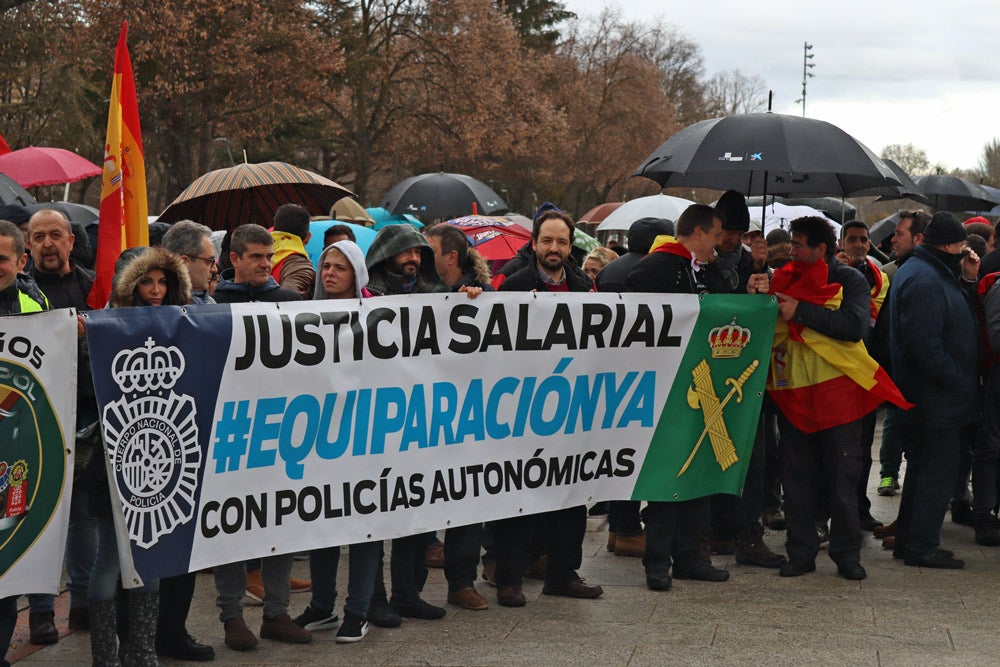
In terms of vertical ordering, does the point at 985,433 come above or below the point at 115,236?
below

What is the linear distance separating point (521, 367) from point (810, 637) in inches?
72.5

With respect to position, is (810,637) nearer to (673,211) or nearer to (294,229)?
(294,229)

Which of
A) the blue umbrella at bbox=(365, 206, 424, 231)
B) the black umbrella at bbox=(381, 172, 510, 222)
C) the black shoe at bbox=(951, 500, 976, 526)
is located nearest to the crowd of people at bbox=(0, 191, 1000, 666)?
the black shoe at bbox=(951, 500, 976, 526)

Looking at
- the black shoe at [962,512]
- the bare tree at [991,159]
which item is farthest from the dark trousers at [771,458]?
the bare tree at [991,159]

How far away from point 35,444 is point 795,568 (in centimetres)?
413

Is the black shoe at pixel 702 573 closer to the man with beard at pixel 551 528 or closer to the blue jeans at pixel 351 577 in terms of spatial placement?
the man with beard at pixel 551 528

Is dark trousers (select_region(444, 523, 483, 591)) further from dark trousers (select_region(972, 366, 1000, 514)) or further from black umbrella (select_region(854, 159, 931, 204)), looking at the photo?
dark trousers (select_region(972, 366, 1000, 514))

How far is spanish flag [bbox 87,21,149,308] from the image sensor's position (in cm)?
612

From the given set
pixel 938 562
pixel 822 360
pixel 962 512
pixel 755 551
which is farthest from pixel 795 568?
pixel 962 512

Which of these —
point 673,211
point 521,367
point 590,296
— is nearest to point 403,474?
point 521,367

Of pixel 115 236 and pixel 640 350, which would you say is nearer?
pixel 115 236

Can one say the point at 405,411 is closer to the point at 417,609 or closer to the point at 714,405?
the point at 417,609

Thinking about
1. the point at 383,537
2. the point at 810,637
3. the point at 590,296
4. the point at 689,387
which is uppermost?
the point at 590,296

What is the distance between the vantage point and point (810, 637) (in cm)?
590
